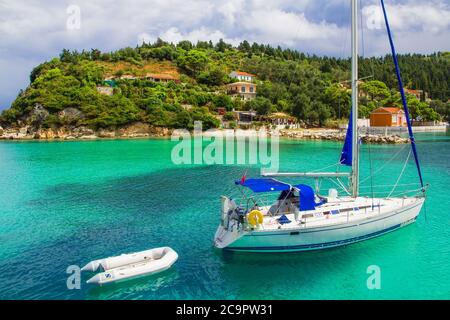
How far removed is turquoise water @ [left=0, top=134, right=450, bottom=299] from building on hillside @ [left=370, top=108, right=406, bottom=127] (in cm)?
5900

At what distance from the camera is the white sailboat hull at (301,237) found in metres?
16.0

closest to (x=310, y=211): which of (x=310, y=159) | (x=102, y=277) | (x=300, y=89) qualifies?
(x=102, y=277)

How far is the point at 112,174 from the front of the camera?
1454 inches

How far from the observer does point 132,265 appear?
15102 millimetres

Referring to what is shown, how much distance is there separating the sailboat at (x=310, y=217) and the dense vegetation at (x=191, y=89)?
138ft

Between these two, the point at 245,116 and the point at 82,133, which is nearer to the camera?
the point at 82,133

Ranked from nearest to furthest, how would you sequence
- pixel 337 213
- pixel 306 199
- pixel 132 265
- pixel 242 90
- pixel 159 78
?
pixel 132 265 → pixel 306 199 → pixel 337 213 → pixel 242 90 → pixel 159 78

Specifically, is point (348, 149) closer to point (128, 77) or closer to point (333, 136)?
point (333, 136)

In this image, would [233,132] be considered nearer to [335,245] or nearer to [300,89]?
[300,89]

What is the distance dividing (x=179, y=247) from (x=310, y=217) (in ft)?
21.8

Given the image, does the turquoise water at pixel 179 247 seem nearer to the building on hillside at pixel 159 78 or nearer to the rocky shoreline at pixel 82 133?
the rocky shoreline at pixel 82 133

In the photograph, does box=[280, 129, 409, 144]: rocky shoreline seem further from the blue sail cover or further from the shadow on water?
the shadow on water
